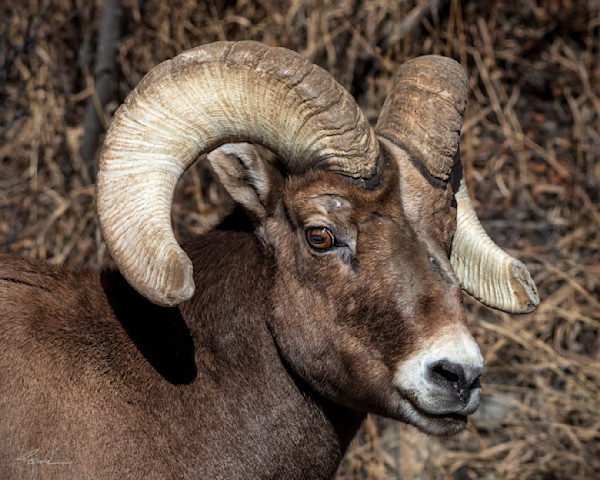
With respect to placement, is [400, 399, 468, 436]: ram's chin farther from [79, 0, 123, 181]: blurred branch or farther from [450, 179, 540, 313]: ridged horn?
[79, 0, 123, 181]: blurred branch

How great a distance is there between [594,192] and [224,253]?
594cm

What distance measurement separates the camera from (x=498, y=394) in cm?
797

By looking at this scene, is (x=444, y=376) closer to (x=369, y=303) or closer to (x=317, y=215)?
(x=369, y=303)

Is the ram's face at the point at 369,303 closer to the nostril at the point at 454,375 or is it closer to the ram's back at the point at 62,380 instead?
the nostril at the point at 454,375

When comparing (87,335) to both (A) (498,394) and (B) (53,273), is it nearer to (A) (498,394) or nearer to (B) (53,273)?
(B) (53,273)

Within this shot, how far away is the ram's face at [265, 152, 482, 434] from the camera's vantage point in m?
3.47

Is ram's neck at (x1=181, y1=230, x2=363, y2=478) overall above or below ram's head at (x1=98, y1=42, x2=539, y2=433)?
below

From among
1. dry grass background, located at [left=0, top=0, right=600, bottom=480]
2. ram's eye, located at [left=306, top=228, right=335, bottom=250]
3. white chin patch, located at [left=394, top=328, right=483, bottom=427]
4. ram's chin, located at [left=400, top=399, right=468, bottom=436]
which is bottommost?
dry grass background, located at [left=0, top=0, right=600, bottom=480]

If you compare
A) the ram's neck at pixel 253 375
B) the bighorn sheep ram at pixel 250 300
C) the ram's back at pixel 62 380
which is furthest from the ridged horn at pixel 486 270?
the ram's back at pixel 62 380

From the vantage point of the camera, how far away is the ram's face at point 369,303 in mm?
3471

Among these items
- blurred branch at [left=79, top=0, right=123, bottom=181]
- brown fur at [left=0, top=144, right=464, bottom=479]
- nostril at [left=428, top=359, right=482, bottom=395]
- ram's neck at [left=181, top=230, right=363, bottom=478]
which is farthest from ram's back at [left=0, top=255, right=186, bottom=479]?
blurred branch at [left=79, top=0, right=123, bottom=181]

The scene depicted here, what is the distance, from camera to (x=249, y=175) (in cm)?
398

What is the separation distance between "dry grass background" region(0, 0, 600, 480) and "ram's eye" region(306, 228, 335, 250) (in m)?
3.82

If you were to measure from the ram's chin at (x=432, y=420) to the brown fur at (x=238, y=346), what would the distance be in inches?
2.9
